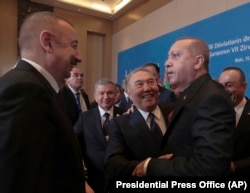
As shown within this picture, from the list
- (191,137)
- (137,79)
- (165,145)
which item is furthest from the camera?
(137,79)

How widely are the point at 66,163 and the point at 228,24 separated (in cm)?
367

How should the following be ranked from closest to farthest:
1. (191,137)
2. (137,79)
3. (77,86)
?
(191,137), (137,79), (77,86)

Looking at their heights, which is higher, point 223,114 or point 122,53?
point 122,53

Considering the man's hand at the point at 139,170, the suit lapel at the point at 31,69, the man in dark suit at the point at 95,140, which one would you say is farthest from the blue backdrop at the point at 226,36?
the suit lapel at the point at 31,69

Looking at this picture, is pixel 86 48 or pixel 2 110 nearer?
pixel 2 110

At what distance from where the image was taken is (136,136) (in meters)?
1.85

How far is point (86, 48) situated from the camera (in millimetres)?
8148

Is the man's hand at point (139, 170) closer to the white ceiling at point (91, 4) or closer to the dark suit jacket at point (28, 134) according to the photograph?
the dark suit jacket at point (28, 134)

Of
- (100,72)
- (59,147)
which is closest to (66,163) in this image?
(59,147)

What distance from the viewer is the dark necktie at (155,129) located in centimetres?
187

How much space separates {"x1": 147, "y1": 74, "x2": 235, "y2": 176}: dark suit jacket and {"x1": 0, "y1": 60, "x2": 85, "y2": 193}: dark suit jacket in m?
0.55

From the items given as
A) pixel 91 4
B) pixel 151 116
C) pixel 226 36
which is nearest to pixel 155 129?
pixel 151 116

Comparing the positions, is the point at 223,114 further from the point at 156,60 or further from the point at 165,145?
the point at 156,60

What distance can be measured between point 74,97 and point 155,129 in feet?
6.97
